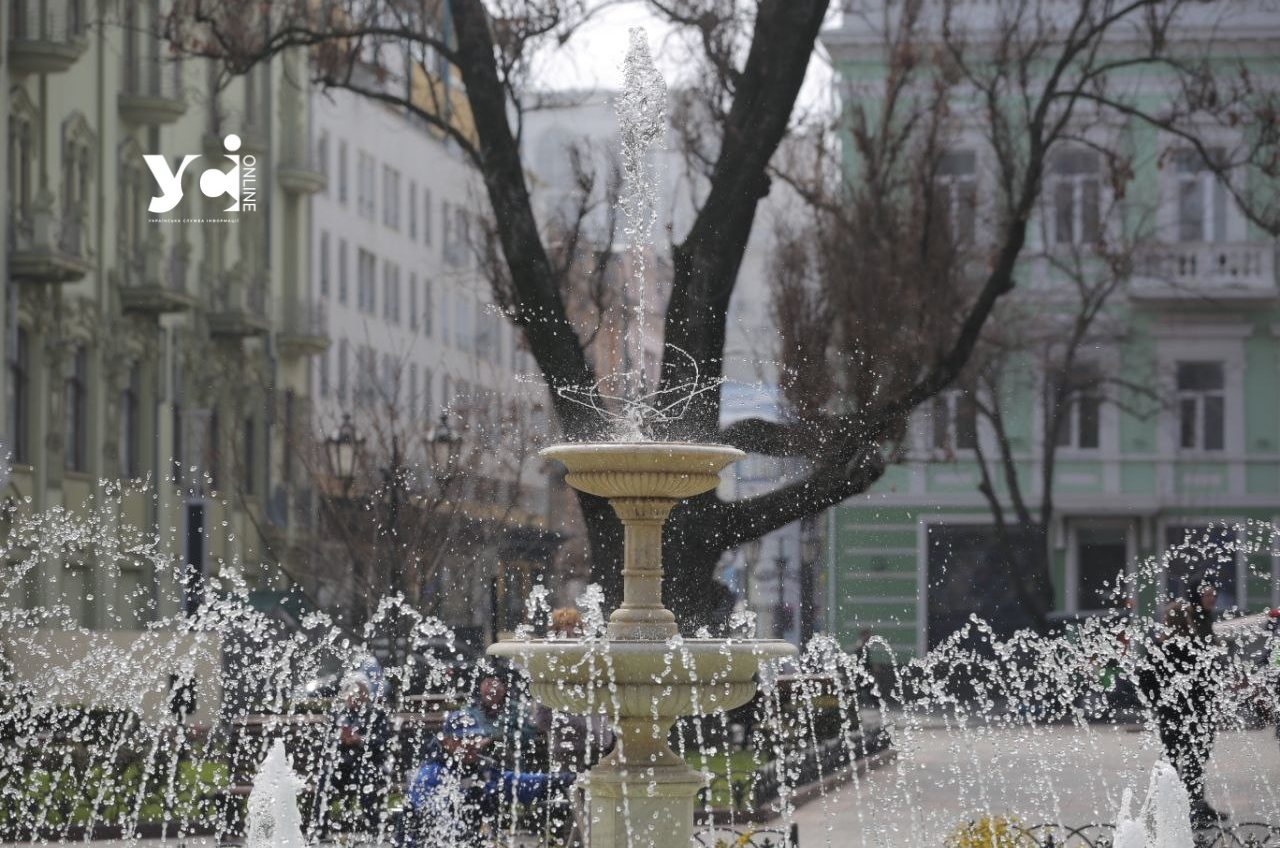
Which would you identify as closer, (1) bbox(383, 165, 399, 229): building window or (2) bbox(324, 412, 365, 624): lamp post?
(2) bbox(324, 412, 365, 624): lamp post

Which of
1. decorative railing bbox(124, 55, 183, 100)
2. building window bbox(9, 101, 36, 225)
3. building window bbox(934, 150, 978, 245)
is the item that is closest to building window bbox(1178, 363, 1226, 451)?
building window bbox(934, 150, 978, 245)

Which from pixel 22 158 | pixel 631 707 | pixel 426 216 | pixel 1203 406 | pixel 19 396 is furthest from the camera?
pixel 426 216

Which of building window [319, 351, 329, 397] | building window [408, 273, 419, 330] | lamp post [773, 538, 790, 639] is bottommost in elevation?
lamp post [773, 538, 790, 639]

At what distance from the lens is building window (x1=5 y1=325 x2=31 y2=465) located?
3145 cm

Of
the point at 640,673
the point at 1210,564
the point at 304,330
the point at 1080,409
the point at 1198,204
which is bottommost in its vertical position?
the point at 1210,564

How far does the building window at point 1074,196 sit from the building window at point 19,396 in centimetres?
1596

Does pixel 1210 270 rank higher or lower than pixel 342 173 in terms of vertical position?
lower

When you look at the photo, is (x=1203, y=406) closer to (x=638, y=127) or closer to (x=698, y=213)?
(x=698, y=213)

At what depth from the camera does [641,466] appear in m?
10.6

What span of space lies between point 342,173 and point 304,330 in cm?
721

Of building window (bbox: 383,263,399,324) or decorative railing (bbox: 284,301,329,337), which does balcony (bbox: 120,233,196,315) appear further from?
building window (bbox: 383,263,399,324)

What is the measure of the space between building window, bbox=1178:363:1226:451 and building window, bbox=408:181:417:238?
2413cm

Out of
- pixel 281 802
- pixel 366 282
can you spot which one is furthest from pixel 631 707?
pixel 366 282

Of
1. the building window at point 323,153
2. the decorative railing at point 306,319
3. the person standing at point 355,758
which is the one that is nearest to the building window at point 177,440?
the decorative railing at point 306,319
